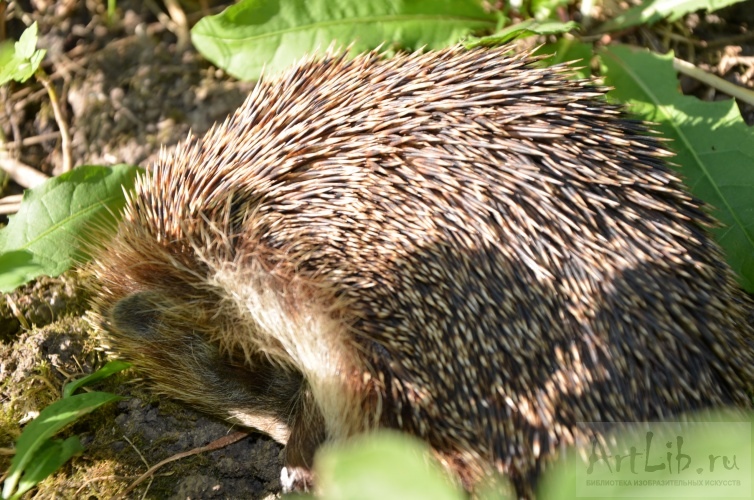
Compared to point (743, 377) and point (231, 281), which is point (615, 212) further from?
point (231, 281)

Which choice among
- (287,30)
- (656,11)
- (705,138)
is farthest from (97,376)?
(656,11)

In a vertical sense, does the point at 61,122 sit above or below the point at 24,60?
below

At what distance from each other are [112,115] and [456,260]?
2986mm

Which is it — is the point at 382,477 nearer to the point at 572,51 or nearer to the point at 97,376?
→ the point at 97,376

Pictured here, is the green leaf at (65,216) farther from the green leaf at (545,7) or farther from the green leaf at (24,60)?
the green leaf at (545,7)

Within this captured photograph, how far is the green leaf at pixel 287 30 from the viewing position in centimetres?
396

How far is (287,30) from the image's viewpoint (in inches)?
158

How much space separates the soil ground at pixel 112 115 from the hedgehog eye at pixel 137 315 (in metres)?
0.36

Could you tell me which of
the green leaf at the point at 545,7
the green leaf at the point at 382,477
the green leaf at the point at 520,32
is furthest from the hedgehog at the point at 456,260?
the green leaf at the point at 382,477

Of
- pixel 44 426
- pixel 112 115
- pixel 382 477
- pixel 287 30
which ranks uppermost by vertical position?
pixel 287 30

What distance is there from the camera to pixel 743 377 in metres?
2.79

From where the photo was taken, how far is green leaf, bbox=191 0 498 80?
13.0 feet

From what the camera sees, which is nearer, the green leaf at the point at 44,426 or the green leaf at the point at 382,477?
the green leaf at the point at 382,477

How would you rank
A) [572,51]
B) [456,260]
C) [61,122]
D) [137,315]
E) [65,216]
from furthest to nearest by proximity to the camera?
1. [61,122]
2. [572,51]
3. [65,216]
4. [137,315]
5. [456,260]
